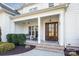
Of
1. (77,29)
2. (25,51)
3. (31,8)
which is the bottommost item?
(25,51)

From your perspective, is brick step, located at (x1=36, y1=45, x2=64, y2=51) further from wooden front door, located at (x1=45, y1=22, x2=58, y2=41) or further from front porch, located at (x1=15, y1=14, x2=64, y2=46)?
wooden front door, located at (x1=45, y1=22, x2=58, y2=41)

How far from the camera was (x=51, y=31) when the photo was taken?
9375 millimetres

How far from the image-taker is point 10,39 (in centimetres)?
825

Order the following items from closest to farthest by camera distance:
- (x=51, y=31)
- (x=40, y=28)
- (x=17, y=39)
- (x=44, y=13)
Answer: (x=17, y=39) → (x=44, y=13) → (x=40, y=28) → (x=51, y=31)

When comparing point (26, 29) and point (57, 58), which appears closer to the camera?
point (57, 58)

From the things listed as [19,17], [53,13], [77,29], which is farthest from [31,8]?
[77,29]

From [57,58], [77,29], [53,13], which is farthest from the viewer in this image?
[53,13]

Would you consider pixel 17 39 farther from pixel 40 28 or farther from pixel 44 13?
pixel 44 13

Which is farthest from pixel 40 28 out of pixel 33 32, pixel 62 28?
pixel 62 28

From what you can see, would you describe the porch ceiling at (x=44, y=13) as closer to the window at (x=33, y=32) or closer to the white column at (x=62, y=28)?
the white column at (x=62, y=28)

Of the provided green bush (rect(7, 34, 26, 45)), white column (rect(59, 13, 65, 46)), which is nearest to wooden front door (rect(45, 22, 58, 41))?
white column (rect(59, 13, 65, 46))

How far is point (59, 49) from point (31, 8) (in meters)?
4.01

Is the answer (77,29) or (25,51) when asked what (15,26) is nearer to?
(25,51)

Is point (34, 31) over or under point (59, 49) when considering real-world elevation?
over
